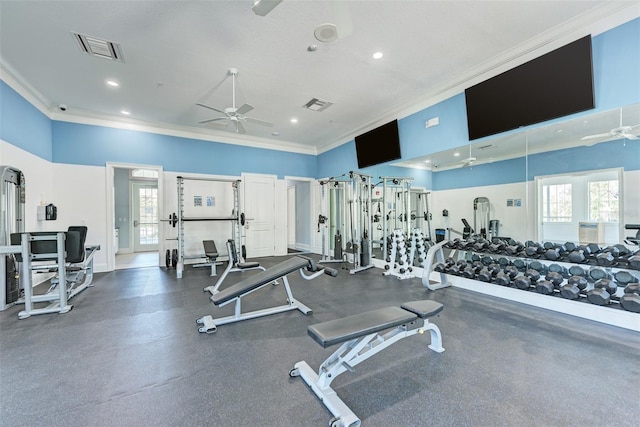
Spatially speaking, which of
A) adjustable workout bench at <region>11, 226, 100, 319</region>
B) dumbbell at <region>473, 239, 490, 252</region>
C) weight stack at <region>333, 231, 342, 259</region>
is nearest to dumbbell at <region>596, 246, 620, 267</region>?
dumbbell at <region>473, 239, 490, 252</region>

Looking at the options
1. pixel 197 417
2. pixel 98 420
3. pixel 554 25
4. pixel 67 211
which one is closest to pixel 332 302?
pixel 197 417

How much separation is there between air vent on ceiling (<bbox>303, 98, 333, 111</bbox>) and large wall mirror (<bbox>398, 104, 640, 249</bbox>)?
7.10ft

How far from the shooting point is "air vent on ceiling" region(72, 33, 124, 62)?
3.13 meters

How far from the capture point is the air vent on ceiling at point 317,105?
4883 millimetres

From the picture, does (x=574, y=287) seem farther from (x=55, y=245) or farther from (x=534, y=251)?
(x=55, y=245)

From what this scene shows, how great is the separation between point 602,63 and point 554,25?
2.16 ft

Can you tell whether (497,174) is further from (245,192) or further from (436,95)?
(245,192)

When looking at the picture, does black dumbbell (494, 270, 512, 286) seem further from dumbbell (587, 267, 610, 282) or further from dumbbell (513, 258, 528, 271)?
dumbbell (587, 267, 610, 282)

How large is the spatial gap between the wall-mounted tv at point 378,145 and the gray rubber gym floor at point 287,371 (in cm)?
321

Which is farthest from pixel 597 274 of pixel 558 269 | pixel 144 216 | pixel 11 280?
pixel 144 216

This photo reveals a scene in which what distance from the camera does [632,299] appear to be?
214cm

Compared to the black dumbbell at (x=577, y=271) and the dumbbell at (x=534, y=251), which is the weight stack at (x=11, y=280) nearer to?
the dumbbell at (x=534, y=251)

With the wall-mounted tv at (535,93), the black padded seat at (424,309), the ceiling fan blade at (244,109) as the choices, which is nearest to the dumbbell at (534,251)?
the wall-mounted tv at (535,93)

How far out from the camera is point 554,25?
9.68 feet
